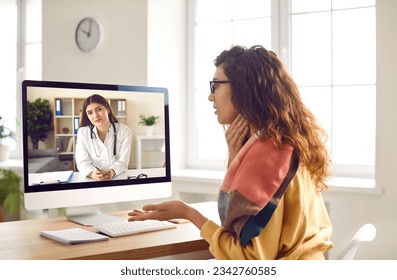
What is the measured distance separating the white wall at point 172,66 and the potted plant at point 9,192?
0.79 meters

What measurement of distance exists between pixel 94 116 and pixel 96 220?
381 mm

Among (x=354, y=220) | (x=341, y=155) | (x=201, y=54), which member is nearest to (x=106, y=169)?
(x=354, y=220)

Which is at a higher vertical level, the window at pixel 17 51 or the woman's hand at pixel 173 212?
the window at pixel 17 51

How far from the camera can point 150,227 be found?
1.92m

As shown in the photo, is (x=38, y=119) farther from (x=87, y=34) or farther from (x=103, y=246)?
(x=87, y=34)

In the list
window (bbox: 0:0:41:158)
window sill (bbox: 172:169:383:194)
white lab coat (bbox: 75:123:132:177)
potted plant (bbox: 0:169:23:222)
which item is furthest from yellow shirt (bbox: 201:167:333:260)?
A: window (bbox: 0:0:41:158)

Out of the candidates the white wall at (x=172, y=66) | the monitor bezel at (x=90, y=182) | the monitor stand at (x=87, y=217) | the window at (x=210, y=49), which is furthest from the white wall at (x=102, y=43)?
the monitor stand at (x=87, y=217)

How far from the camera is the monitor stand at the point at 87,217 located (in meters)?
2.02

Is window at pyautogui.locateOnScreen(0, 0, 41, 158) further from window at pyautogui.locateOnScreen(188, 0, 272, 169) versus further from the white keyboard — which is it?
the white keyboard

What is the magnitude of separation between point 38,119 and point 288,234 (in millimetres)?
940

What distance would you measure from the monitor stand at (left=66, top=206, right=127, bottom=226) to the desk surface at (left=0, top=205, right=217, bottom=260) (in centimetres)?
7

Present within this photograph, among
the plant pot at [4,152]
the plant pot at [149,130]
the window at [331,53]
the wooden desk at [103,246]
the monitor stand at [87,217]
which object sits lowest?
the wooden desk at [103,246]

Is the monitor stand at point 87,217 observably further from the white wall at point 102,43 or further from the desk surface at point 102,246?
the white wall at point 102,43
